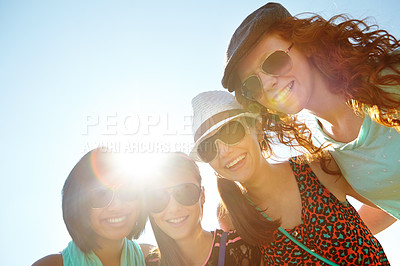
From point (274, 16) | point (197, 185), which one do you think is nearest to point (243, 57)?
point (274, 16)

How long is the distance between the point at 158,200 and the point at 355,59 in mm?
2343

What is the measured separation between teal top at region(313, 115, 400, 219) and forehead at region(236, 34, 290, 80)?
988 millimetres

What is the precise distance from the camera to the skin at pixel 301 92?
2342 mm

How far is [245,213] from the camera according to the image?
9.11 feet

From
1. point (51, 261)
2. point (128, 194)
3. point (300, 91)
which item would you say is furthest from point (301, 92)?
point (51, 261)

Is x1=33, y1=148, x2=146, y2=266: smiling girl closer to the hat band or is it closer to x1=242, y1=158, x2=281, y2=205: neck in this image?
the hat band

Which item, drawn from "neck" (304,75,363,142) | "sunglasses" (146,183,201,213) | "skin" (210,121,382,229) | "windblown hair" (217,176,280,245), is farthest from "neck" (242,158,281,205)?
"neck" (304,75,363,142)

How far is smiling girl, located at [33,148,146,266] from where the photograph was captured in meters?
3.04

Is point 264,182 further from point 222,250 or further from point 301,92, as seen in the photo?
point 301,92

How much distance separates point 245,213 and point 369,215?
208 cm

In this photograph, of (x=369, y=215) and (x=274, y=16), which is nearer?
(x=274, y=16)

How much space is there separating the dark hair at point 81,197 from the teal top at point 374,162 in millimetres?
2619

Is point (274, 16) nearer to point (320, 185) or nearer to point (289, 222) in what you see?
point (320, 185)

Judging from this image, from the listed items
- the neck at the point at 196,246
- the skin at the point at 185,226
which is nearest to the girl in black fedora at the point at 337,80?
the skin at the point at 185,226
